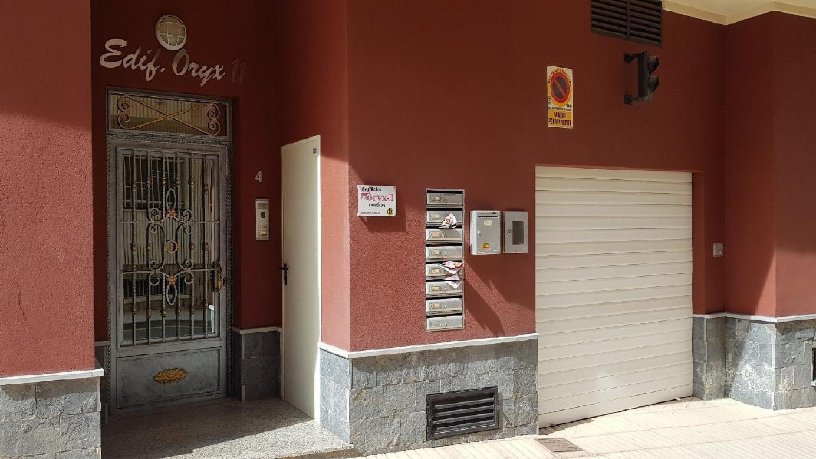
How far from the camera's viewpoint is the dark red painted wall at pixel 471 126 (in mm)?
4840

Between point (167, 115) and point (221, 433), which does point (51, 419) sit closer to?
point (221, 433)

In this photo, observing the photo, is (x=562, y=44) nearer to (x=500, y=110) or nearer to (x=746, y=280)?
(x=500, y=110)

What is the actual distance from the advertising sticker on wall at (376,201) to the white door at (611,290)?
1558mm

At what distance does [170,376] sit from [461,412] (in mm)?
2655

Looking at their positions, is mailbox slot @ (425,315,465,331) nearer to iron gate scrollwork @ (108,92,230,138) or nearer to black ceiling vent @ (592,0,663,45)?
iron gate scrollwork @ (108,92,230,138)

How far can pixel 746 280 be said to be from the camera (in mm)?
6648

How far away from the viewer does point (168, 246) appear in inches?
227

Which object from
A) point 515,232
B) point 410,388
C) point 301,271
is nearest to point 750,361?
point 515,232

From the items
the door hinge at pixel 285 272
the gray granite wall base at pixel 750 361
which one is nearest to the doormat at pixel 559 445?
the gray granite wall base at pixel 750 361

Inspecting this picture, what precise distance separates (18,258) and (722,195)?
20.9 feet

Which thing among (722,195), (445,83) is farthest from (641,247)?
(445,83)

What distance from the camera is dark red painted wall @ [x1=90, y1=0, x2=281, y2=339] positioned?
5641mm

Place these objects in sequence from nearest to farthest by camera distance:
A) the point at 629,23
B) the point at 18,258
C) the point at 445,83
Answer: the point at 18,258 < the point at 445,83 < the point at 629,23

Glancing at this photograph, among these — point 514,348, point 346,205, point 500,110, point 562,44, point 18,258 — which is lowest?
point 514,348
